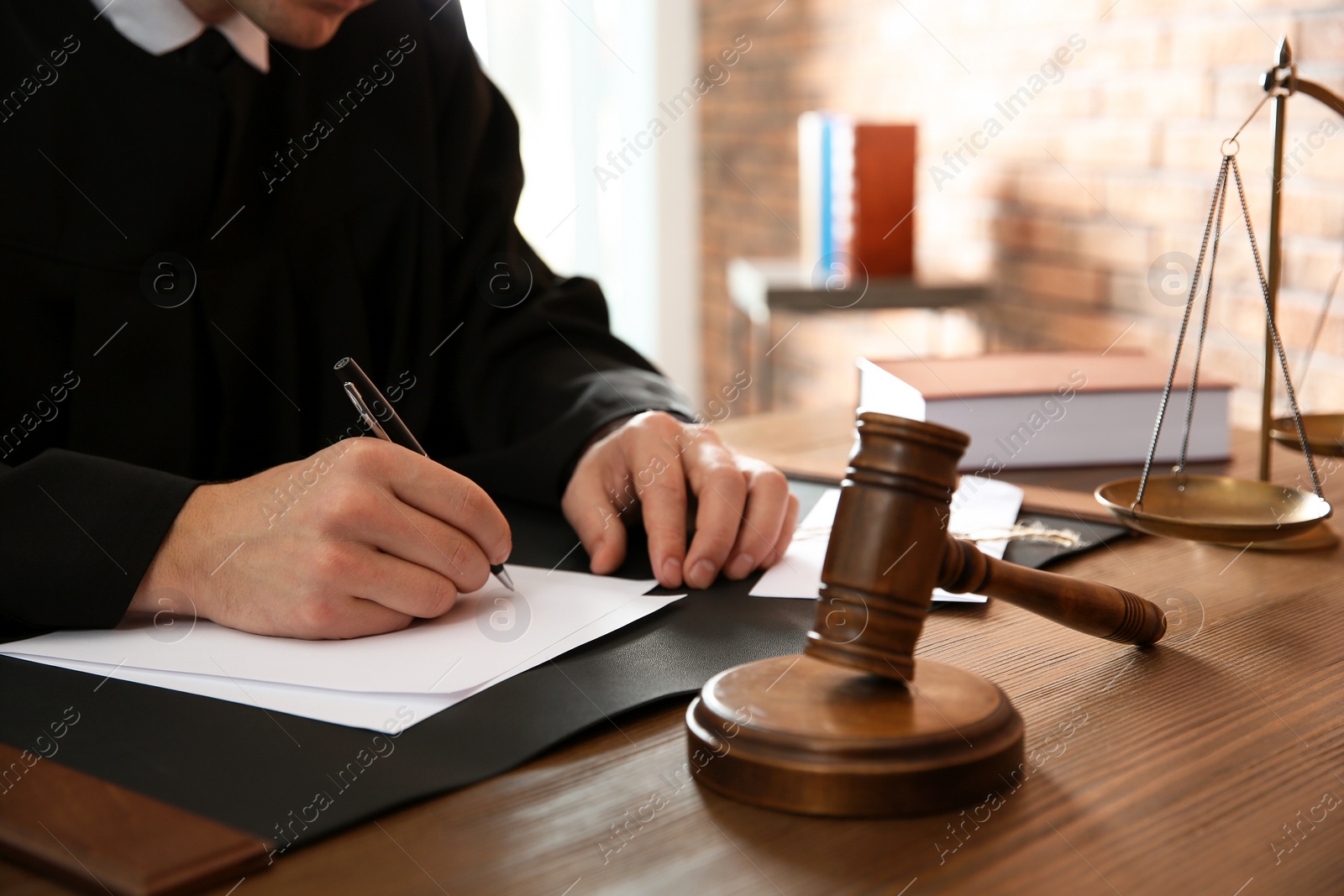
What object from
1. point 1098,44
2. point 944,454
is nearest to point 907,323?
point 1098,44

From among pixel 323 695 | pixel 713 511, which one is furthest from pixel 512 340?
pixel 323 695

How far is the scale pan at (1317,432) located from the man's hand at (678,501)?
0.56 meters

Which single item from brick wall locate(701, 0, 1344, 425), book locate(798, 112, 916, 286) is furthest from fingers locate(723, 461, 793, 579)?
book locate(798, 112, 916, 286)

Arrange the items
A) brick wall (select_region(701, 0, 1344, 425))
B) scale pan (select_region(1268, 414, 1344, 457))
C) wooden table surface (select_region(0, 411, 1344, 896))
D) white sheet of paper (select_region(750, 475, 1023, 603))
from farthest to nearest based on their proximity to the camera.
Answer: brick wall (select_region(701, 0, 1344, 425)) < scale pan (select_region(1268, 414, 1344, 457)) < white sheet of paper (select_region(750, 475, 1023, 603)) < wooden table surface (select_region(0, 411, 1344, 896))

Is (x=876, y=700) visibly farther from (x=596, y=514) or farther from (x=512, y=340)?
(x=512, y=340)

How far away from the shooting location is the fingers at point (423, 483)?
952mm

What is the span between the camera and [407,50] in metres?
1.69

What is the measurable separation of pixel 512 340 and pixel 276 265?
307mm

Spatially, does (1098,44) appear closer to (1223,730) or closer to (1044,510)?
(1044,510)

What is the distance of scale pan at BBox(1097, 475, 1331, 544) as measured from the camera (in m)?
0.98

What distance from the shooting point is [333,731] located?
73 centimetres

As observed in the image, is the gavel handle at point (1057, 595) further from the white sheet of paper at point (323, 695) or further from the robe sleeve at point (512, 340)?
the robe sleeve at point (512, 340)

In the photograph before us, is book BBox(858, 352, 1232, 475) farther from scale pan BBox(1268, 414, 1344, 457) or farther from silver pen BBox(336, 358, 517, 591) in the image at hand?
silver pen BBox(336, 358, 517, 591)

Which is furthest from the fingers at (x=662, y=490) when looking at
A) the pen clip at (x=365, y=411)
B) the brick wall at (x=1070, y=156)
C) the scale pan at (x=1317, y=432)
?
the brick wall at (x=1070, y=156)
